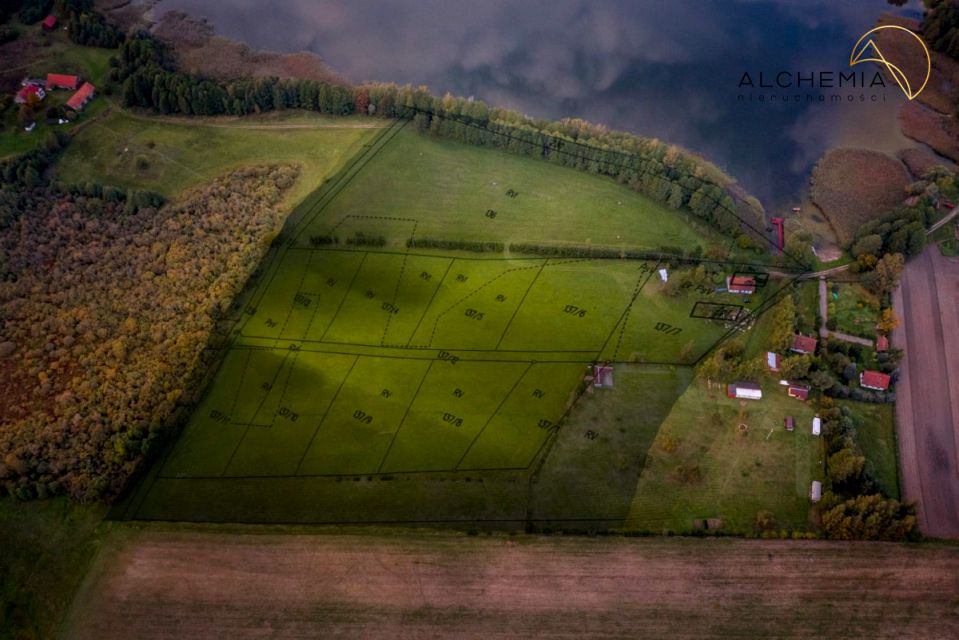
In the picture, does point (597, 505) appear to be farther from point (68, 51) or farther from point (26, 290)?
point (68, 51)

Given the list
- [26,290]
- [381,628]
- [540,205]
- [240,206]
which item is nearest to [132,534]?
[381,628]

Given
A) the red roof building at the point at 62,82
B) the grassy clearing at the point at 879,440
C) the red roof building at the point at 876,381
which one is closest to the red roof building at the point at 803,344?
the red roof building at the point at 876,381

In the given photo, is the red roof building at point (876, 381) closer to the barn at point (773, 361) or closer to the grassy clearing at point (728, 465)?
the grassy clearing at point (728, 465)

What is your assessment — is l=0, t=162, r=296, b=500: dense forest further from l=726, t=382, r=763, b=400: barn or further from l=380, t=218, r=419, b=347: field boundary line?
l=726, t=382, r=763, b=400: barn

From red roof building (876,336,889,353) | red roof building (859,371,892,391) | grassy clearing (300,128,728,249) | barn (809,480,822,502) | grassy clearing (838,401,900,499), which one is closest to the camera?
barn (809,480,822,502)

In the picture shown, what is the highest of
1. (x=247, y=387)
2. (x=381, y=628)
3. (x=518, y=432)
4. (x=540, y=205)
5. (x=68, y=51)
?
(x=68, y=51)

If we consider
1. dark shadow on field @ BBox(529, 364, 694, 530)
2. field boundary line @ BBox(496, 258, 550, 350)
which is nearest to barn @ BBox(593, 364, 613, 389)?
dark shadow on field @ BBox(529, 364, 694, 530)
